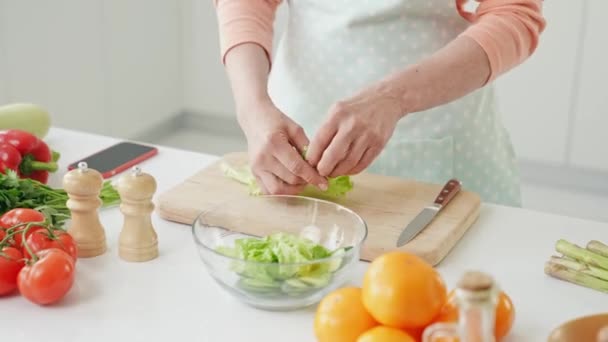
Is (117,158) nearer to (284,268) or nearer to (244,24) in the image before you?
(244,24)

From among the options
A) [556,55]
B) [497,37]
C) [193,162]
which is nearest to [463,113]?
[497,37]

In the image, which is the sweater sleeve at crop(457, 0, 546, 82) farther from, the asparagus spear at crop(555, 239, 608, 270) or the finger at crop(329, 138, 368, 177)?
the asparagus spear at crop(555, 239, 608, 270)

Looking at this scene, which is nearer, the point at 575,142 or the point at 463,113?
the point at 463,113

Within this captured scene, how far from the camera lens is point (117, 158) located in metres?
1.51

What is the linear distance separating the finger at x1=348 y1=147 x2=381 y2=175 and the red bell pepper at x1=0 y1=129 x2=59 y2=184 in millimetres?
490

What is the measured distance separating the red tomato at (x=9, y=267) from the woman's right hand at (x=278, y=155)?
388 millimetres

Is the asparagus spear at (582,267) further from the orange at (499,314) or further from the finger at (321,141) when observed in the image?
the finger at (321,141)

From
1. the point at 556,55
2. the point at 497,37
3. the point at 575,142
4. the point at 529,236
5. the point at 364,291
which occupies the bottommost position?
the point at 575,142

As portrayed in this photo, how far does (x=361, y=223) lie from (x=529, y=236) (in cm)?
28

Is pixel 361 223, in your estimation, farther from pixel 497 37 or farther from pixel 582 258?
pixel 497 37

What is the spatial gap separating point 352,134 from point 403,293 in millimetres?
455

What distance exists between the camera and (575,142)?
2980 millimetres

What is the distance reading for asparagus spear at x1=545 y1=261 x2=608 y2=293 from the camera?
1.09 metres

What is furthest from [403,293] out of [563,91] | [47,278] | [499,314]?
[563,91]
